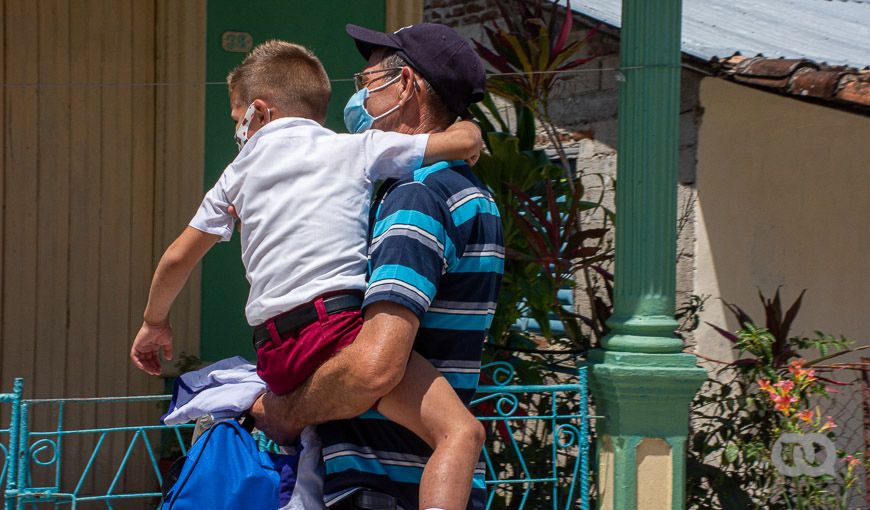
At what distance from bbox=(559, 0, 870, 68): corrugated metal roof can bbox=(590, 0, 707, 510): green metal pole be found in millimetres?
2138

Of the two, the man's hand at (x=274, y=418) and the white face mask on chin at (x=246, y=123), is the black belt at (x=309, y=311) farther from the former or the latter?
the white face mask on chin at (x=246, y=123)

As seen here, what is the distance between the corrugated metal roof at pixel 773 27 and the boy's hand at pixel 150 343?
4.39 metres

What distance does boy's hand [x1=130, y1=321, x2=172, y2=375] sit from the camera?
246 cm

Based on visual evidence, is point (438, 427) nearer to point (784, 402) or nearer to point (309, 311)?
point (309, 311)

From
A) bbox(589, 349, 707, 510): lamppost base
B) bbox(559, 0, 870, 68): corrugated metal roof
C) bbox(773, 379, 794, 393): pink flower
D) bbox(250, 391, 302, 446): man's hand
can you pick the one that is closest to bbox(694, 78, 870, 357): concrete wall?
bbox(559, 0, 870, 68): corrugated metal roof

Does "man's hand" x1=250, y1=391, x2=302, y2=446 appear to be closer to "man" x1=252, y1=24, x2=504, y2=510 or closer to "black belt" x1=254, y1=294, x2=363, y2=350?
"man" x1=252, y1=24, x2=504, y2=510

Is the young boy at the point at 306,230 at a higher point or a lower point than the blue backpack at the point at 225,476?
higher

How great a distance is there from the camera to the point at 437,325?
2.13m

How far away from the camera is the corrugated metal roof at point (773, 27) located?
21.8ft

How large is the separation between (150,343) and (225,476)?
487mm

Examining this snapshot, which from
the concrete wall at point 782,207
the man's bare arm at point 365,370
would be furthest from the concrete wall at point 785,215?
the man's bare arm at point 365,370

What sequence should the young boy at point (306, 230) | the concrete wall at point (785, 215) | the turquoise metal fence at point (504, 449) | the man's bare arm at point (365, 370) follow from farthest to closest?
1. the concrete wall at point (785, 215)
2. the turquoise metal fence at point (504, 449)
3. the young boy at point (306, 230)
4. the man's bare arm at point (365, 370)

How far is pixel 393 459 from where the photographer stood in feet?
7.06

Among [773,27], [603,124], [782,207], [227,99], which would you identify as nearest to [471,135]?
[227,99]
